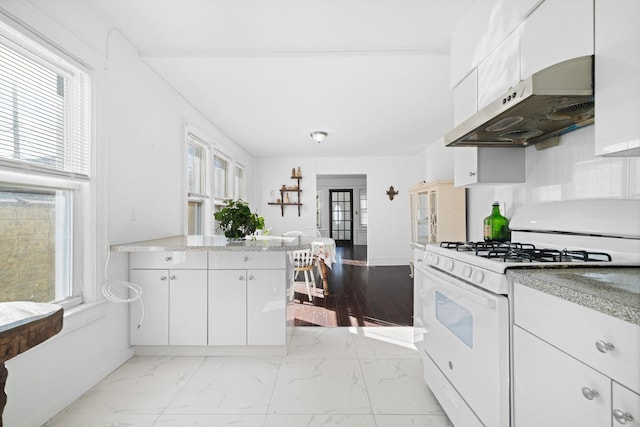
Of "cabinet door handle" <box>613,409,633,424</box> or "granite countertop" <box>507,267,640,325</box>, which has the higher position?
"granite countertop" <box>507,267,640,325</box>

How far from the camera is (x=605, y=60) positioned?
43.6 inches

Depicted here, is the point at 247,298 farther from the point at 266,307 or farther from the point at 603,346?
the point at 603,346

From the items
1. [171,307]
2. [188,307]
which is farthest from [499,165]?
[171,307]

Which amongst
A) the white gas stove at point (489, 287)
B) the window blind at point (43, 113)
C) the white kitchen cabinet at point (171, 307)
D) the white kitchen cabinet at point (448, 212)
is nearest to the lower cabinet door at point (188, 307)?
the white kitchen cabinet at point (171, 307)

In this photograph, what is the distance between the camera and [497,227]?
208 centimetres

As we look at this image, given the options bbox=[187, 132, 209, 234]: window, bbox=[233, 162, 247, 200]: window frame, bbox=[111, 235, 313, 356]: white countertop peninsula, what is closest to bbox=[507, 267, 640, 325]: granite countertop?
bbox=[111, 235, 313, 356]: white countertop peninsula

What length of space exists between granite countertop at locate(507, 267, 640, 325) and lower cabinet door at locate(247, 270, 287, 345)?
1617 millimetres

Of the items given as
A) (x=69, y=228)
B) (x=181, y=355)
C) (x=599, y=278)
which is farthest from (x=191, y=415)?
(x=599, y=278)

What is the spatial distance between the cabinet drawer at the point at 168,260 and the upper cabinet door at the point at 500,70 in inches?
86.5

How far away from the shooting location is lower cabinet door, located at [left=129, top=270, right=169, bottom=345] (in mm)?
2328

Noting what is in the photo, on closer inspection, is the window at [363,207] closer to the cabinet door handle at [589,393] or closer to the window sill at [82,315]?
the window sill at [82,315]

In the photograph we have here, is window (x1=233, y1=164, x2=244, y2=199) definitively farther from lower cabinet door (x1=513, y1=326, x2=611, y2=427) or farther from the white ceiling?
lower cabinet door (x1=513, y1=326, x2=611, y2=427)

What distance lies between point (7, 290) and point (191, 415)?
3.64ft

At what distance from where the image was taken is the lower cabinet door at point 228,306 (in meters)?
2.33
